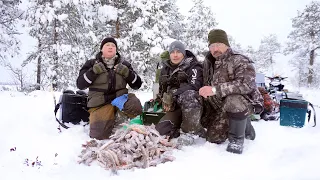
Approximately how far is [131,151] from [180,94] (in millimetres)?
1196

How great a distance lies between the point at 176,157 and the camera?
118 inches

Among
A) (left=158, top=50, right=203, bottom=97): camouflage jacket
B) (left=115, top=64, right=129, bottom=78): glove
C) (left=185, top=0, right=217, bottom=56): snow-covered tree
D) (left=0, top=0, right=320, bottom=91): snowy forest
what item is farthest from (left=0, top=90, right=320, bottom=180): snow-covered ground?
(left=185, top=0, right=217, bottom=56): snow-covered tree

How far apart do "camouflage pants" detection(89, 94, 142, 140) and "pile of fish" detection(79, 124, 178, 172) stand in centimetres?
55

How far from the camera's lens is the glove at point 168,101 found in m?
3.75

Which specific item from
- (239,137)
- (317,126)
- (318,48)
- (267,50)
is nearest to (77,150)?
(239,137)

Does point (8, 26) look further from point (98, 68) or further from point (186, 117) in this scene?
point (186, 117)

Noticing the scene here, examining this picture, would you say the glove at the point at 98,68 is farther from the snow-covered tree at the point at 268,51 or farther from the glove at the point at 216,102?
the snow-covered tree at the point at 268,51

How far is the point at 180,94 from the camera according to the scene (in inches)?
147

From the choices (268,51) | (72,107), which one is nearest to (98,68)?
(72,107)

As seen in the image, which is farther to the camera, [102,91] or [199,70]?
[102,91]

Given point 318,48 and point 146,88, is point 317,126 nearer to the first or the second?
point 146,88

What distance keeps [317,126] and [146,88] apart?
11.8m

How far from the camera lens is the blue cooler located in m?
4.47

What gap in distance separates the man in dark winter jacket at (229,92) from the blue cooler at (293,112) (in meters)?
1.27
